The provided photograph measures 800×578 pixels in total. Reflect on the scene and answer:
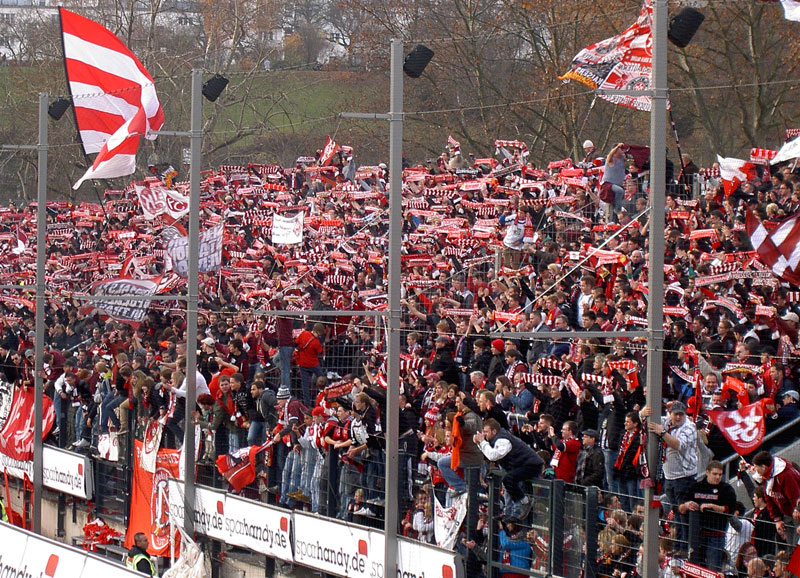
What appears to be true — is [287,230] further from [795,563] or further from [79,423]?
[795,563]

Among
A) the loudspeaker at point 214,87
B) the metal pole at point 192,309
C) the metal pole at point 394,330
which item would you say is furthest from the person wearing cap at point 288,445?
the loudspeaker at point 214,87

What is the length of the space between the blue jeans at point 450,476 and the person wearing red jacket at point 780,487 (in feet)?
10.3

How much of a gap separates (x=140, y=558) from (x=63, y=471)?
10.5 feet

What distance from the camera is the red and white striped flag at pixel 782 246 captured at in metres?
10.2

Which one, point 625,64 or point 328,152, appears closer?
point 625,64

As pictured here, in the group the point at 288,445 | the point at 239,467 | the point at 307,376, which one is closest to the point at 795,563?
the point at 288,445

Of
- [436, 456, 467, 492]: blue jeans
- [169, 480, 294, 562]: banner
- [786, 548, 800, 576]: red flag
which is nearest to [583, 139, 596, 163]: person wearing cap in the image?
[169, 480, 294, 562]: banner

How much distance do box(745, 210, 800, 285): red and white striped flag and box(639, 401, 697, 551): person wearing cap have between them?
1391 mm

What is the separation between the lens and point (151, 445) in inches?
669

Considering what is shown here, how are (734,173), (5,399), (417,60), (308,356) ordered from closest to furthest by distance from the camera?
(417,60)
(308,356)
(734,173)
(5,399)

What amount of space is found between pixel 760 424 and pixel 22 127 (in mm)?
46144

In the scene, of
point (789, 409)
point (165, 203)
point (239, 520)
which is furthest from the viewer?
point (165, 203)

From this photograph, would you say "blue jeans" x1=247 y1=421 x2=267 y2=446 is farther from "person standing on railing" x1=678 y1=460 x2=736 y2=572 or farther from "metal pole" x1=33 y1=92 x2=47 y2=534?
"person standing on railing" x1=678 y1=460 x2=736 y2=572

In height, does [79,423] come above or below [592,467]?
below
